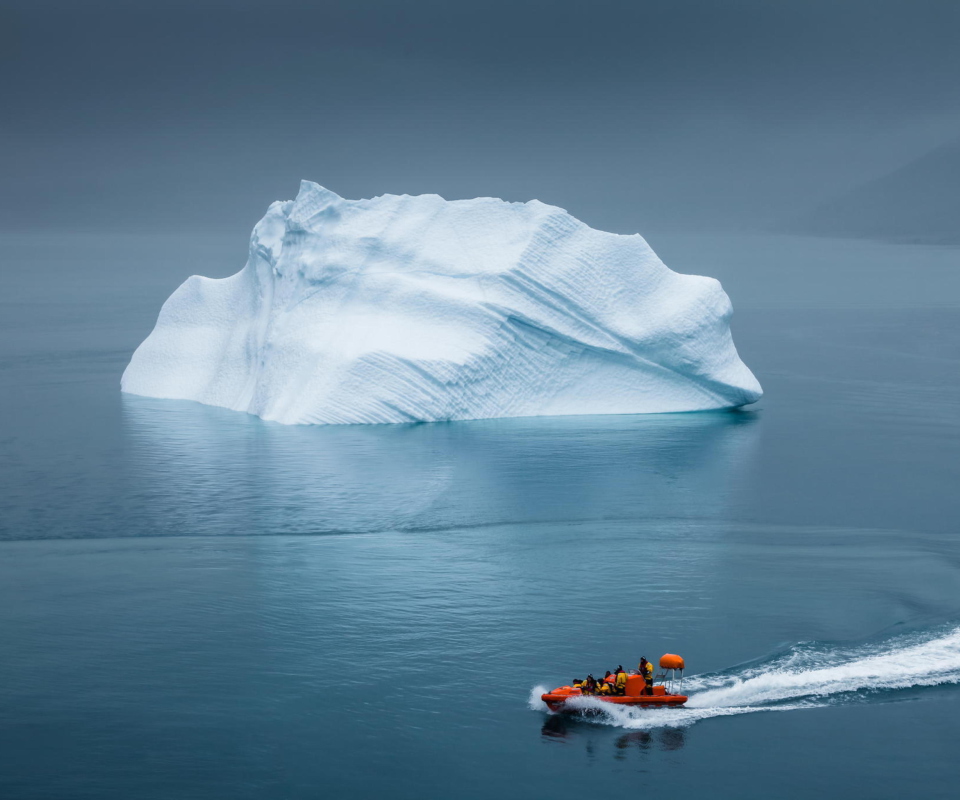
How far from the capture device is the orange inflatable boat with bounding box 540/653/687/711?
1541 centimetres

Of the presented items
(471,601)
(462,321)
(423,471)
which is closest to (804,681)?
(471,601)

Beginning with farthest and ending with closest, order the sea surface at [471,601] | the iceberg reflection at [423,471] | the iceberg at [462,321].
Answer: the iceberg at [462,321] < the iceberg reflection at [423,471] < the sea surface at [471,601]

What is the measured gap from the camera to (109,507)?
78.5 ft

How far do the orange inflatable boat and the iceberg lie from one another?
50.1 ft

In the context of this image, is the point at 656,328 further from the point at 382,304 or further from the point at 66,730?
the point at 66,730

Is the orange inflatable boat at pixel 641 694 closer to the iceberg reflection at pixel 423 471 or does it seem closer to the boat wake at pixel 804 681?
the boat wake at pixel 804 681

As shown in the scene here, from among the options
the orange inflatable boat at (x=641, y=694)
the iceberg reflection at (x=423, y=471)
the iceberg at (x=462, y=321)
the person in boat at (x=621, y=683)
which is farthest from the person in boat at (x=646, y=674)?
the iceberg at (x=462, y=321)

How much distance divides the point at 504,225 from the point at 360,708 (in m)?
19.7

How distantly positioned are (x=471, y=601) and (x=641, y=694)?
392cm

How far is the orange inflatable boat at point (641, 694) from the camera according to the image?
1541 centimetres

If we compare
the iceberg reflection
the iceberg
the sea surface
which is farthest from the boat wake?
the iceberg

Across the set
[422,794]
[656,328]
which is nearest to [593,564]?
[422,794]

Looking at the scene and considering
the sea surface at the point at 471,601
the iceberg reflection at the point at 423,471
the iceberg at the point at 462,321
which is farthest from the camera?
the iceberg at the point at 462,321

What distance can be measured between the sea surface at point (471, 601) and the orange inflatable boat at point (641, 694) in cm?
21
